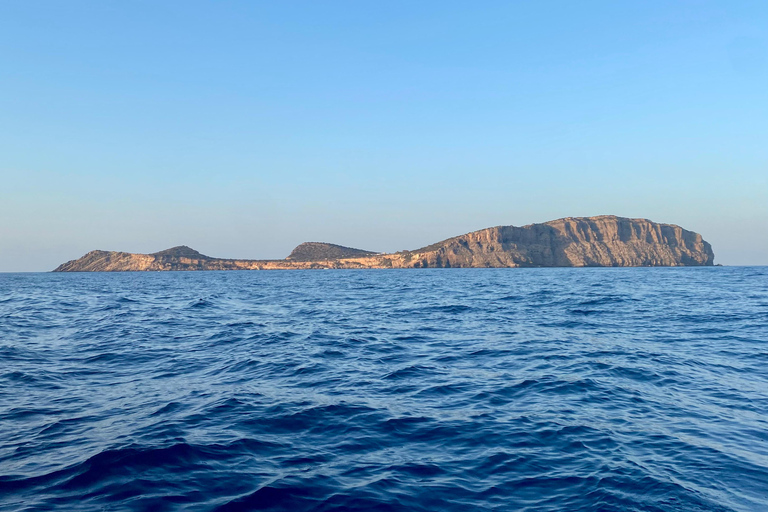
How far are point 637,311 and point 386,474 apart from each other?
30.6 m

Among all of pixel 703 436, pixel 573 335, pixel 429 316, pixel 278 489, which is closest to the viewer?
pixel 278 489

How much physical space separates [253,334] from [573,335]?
1649 cm

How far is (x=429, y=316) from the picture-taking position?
31.4 m

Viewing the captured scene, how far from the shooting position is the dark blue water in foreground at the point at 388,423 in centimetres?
708

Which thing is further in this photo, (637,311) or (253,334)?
(637,311)

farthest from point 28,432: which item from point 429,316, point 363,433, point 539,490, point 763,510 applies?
point 429,316

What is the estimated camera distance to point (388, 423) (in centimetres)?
1032

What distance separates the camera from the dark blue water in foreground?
23.2 ft

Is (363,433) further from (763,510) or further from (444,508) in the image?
(763,510)

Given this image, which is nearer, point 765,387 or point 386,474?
point 386,474

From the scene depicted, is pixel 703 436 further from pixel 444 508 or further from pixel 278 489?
pixel 278 489

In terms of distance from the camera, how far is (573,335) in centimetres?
2266

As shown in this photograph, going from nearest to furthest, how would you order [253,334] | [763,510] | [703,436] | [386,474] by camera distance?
[763,510], [386,474], [703,436], [253,334]

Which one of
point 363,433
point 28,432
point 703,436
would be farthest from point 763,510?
point 28,432
